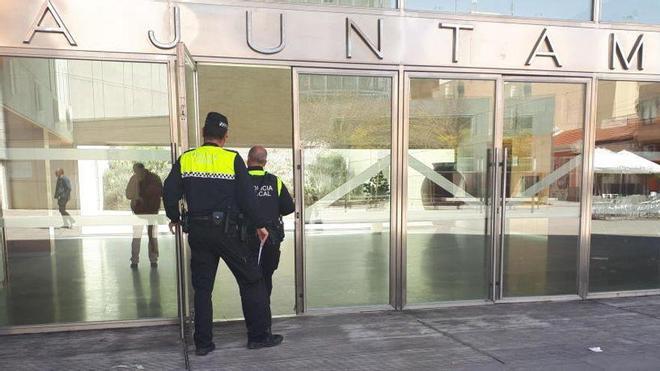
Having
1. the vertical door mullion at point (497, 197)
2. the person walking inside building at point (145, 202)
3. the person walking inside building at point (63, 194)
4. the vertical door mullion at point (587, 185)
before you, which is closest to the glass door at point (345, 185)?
the vertical door mullion at point (497, 197)

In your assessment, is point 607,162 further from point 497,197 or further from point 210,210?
point 210,210

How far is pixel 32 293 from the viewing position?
448 cm

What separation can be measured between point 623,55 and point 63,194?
20.5ft

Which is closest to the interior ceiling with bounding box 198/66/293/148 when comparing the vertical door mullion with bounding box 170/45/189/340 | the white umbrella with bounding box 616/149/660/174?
the vertical door mullion with bounding box 170/45/189/340

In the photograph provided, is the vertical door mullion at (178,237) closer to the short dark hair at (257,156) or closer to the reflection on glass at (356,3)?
the short dark hair at (257,156)

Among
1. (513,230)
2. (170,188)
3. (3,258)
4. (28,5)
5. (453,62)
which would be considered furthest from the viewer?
(513,230)

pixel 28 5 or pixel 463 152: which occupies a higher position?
pixel 28 5

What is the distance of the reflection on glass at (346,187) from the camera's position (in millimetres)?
4805

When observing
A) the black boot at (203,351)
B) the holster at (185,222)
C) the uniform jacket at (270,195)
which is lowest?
the black boot at (203,351)

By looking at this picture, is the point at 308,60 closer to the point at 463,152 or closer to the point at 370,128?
the point at 370,128

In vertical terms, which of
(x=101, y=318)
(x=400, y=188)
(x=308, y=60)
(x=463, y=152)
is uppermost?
(x=308, y=60)

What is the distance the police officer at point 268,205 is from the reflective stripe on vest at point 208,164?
1.52ft

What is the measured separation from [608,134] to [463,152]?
1.89 m

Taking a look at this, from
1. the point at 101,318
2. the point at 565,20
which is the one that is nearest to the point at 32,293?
the point at 101,318
